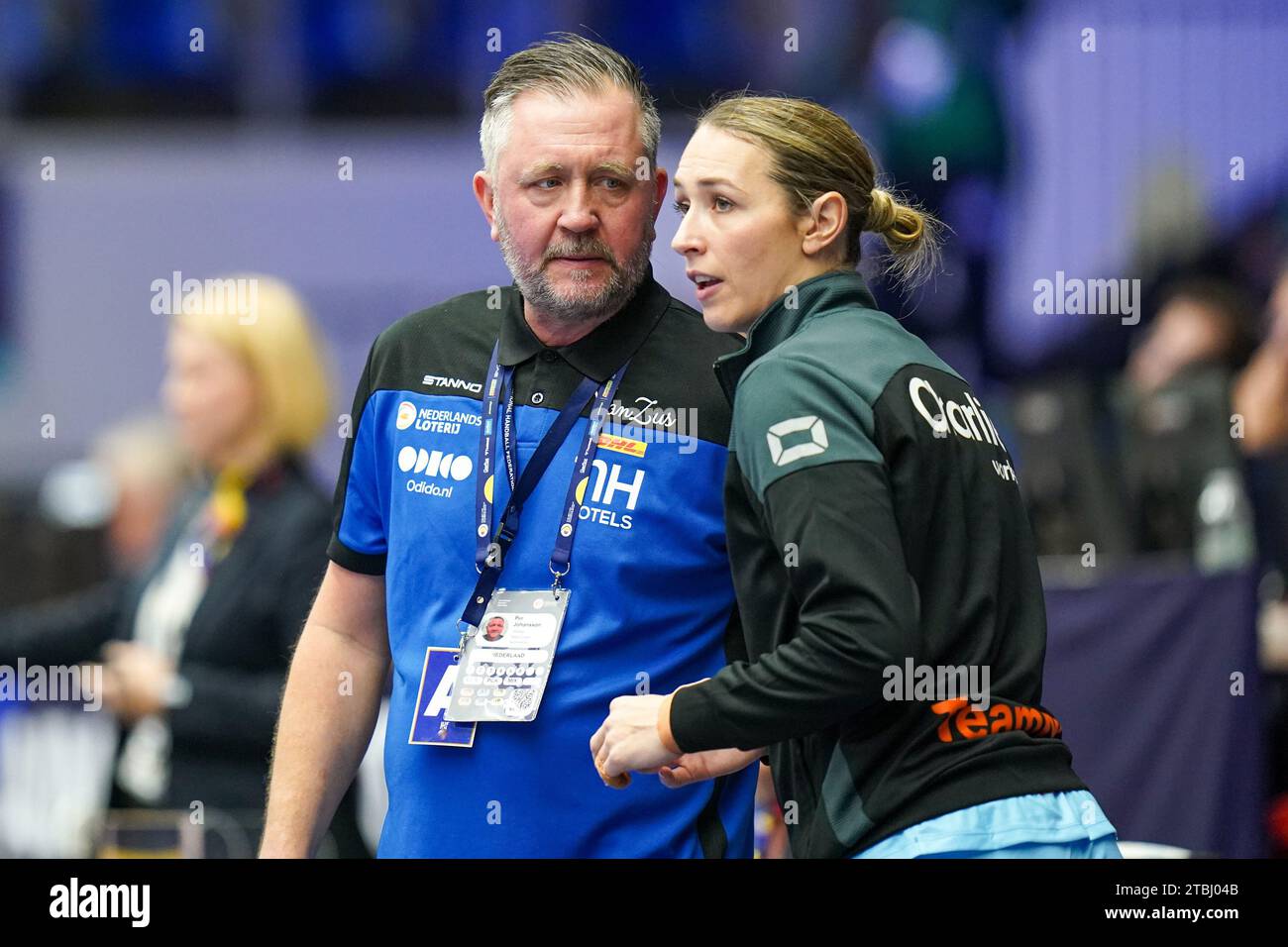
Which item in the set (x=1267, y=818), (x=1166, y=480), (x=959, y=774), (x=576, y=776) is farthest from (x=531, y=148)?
(x=1166, y=480)

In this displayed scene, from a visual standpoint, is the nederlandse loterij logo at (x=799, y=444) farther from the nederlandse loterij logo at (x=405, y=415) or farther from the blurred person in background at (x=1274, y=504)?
the blurred person in background at (x=1274, y=504)

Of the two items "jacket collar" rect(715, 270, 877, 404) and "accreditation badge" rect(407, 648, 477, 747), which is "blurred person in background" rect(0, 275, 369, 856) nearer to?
"accreditation badge" rect(407, 648, 477, 747)

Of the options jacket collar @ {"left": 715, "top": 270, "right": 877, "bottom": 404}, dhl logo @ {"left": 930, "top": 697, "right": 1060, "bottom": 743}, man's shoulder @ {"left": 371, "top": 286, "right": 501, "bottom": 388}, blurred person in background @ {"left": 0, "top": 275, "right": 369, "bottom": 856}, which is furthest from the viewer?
blurred person in background @ {"left": 0, "top": 275, "right": 369, "bottom": 856}

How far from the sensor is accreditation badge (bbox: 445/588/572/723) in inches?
113

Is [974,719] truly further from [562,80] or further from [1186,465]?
[1186,465]

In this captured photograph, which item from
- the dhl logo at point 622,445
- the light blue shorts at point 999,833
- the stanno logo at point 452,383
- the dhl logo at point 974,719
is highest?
the stanno logo at point 452,383

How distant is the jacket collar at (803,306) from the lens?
269 cm

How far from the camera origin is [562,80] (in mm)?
2973

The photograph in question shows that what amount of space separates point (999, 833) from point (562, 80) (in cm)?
136

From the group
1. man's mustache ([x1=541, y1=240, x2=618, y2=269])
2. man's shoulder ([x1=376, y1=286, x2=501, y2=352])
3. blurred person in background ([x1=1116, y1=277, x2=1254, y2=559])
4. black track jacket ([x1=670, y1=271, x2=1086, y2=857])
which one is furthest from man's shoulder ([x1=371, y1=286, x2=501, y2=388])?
blurred person in background ([x1=1116, y1=277, x2=1254, y2=559])

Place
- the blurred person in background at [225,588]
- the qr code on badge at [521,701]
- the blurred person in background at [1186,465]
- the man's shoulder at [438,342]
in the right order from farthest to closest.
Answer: the blurred person in background at [1186,465] < the blurred person in background at [225,588] < the man's shoulder at [438,342] < the qr code on badge at [521,701]

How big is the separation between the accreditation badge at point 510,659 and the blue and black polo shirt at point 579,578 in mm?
30

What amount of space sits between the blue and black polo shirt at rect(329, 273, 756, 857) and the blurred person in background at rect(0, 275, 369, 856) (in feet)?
5.94

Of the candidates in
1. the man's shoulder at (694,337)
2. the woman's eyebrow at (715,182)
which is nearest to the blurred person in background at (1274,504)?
the man's shoulder at (694,337)
